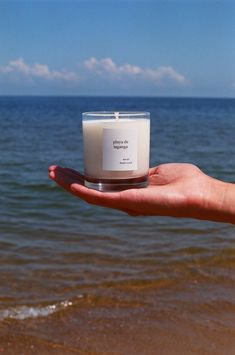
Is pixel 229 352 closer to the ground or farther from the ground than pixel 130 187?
closer to the ground

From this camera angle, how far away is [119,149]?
262cm

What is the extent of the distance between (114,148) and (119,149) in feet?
0.08

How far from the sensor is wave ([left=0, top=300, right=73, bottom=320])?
509 centimetres

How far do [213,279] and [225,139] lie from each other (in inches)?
754

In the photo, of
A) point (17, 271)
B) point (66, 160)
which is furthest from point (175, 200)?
point (66, 160)

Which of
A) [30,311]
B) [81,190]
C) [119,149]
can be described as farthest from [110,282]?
[119,149]

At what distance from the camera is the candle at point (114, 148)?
2602 mm

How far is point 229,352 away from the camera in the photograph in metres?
4.37

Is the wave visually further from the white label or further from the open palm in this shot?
the white label

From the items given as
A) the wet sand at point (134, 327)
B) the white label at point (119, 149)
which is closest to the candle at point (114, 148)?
the white label at point (119, 149)

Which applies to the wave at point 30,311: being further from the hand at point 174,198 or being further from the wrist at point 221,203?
the wrist at point 221,203

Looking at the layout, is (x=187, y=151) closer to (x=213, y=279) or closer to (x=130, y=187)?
(x=213, y=279)

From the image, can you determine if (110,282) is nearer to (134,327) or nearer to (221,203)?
(134,327)

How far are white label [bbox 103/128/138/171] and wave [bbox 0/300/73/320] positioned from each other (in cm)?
284
